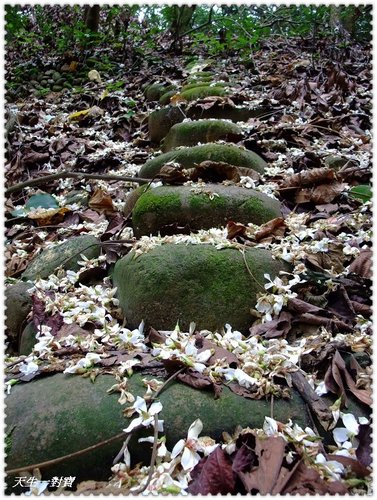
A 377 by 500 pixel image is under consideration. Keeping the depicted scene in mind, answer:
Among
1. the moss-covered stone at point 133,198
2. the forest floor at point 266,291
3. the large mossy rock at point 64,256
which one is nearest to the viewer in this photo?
the forest floor at point 266,291

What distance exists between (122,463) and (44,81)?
9.48 m

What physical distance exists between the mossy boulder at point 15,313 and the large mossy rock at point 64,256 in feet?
0.84

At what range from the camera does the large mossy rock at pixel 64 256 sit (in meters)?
3.26

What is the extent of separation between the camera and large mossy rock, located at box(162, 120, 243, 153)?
457 cm

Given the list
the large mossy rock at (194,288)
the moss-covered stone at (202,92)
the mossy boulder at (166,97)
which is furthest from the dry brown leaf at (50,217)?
the mossy boulder at (166,97)

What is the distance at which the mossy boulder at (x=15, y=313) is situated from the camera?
2889 mm

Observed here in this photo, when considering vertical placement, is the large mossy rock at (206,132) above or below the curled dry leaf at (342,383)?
above

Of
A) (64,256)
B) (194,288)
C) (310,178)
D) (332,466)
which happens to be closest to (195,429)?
(332,466)

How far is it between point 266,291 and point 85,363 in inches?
43.7

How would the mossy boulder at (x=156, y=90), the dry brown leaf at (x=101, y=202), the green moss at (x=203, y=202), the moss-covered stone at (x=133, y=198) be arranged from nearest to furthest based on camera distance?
the green moss at (x=203, y=202) < the moss-covered stone at (x=133, y=198) < the dry brown leaf at (x=101, y=202) < the mossy boulder at (x=156, y=90)

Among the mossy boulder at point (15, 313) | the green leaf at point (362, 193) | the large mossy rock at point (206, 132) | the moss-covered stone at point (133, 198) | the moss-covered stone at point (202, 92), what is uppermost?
the moss-covered stone at point (202, 92)

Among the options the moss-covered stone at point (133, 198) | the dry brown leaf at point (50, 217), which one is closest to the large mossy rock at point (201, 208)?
the moss-covered stone at point (133, 198)

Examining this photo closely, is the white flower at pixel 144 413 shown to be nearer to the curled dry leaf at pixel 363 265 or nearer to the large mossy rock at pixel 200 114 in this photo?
the curled dry leaf at pixel 363 265

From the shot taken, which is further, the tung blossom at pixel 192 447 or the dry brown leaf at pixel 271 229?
the dry brown leaf at pixel 271 229
